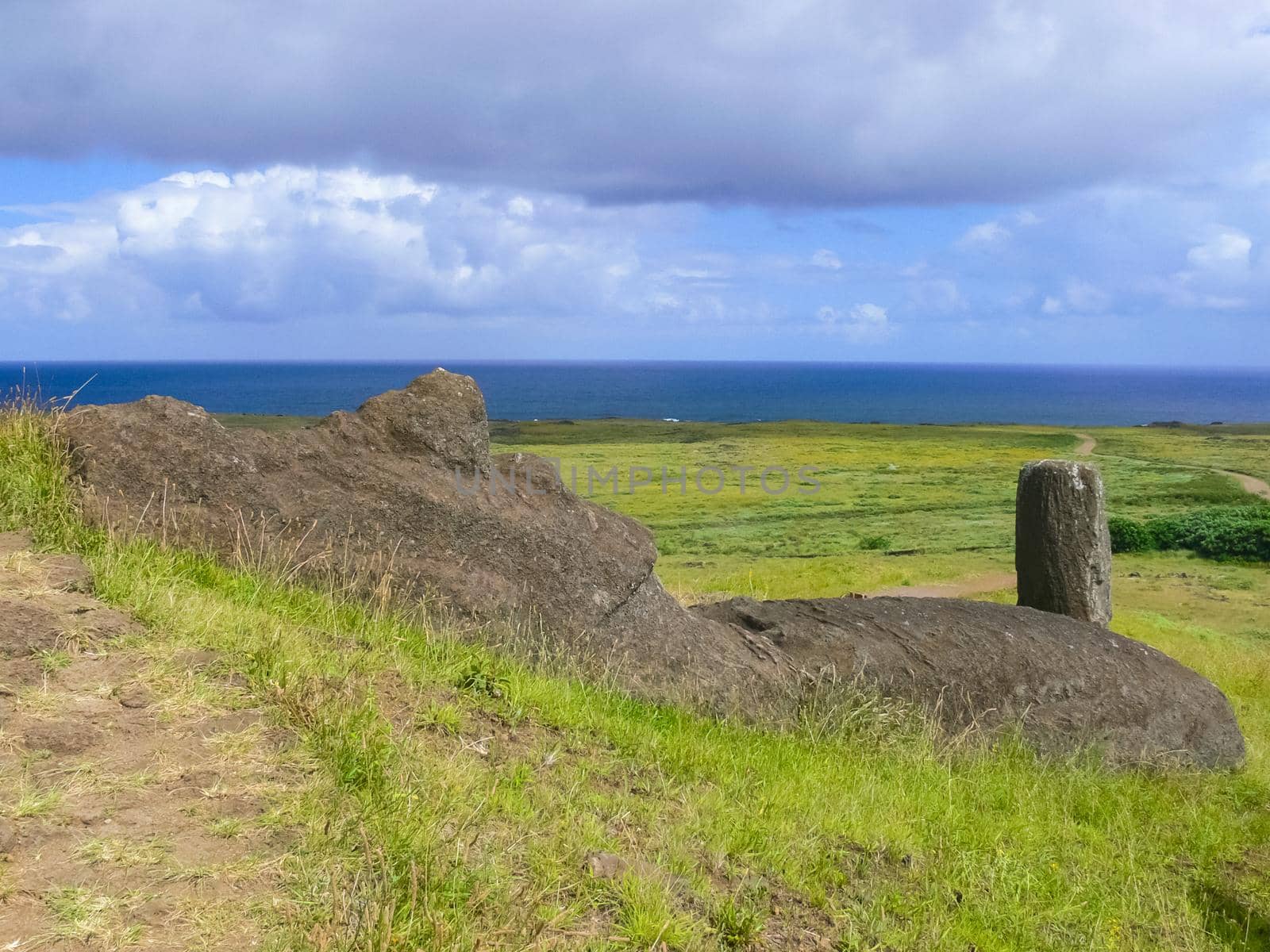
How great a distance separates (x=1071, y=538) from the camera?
14047 mm

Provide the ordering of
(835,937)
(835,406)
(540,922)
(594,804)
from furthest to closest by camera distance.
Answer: (835,406), (594,804), (835,937), (540,922)

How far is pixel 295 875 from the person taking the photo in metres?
4.52

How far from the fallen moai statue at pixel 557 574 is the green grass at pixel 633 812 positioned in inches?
18.2

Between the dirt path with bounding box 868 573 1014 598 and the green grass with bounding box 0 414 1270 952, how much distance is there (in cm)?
873

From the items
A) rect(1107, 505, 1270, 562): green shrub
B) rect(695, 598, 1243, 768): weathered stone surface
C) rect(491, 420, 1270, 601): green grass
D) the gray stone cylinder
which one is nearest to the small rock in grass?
rect(695, 598, 1243, 768): weathered stone surface

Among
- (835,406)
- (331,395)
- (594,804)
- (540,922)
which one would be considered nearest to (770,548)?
(594,804)

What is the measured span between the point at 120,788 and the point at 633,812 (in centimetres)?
293

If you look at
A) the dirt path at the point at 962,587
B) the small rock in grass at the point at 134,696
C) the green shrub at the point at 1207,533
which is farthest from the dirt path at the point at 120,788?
the green shrub at the point at 1207,533

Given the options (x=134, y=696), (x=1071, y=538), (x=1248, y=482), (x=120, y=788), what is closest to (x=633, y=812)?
(x=120, y=788)

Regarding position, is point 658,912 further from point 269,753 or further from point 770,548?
point 770,548

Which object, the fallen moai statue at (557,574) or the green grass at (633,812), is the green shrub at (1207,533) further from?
the fallen moai statue at (557,574)

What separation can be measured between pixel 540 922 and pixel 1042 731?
822cm

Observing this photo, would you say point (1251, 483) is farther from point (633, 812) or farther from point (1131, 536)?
point (633, 812)

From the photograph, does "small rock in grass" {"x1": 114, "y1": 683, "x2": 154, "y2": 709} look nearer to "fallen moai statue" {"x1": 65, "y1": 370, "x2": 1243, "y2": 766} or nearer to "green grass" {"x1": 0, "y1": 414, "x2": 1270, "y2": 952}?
"green grass" {"x1": 0, "y1": 414, "x2": 1270, "y2": 952}
